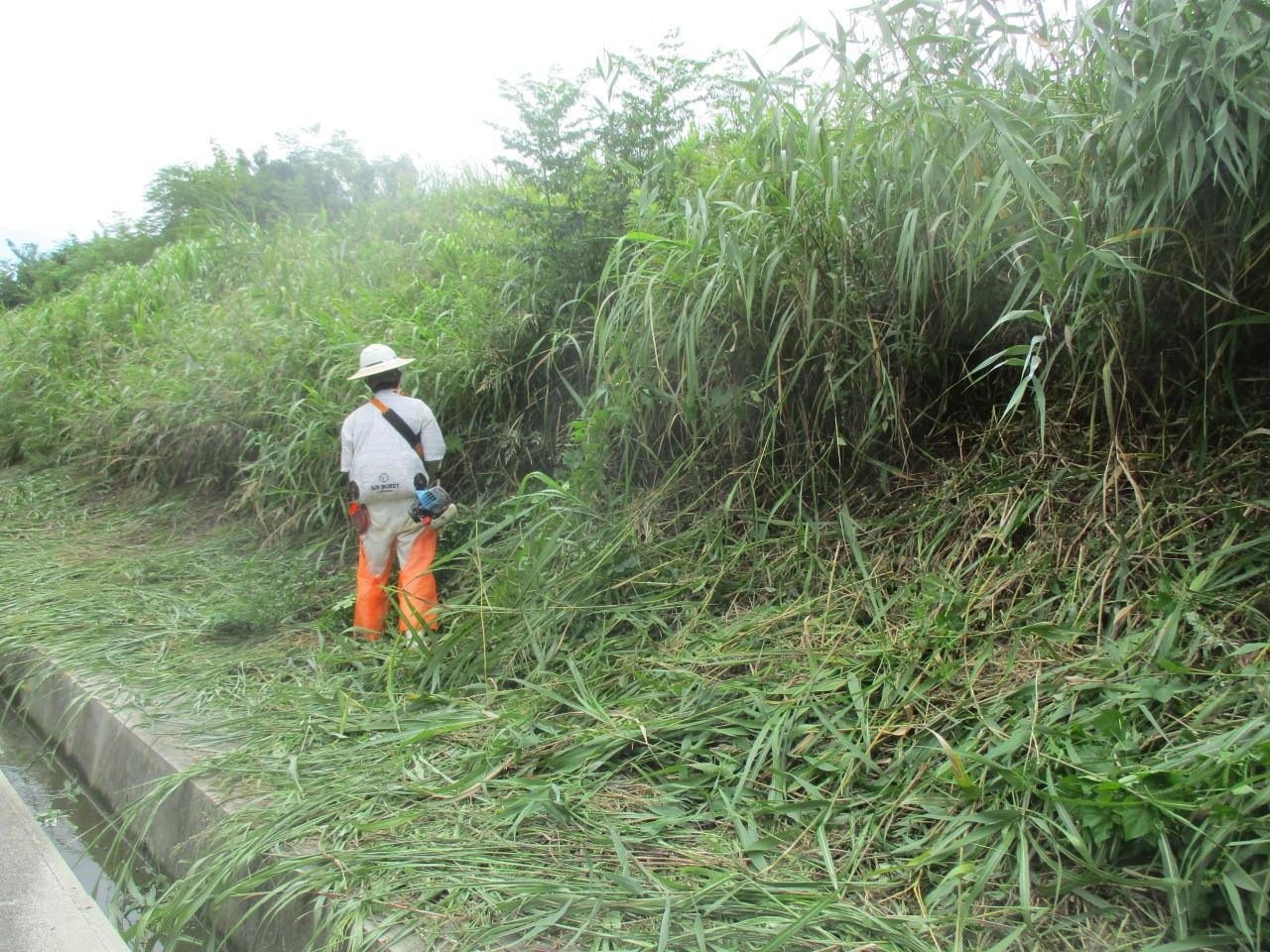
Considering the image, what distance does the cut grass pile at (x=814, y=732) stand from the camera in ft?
7.59

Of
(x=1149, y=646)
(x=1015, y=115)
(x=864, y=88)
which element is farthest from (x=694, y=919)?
(x=864, y=88)

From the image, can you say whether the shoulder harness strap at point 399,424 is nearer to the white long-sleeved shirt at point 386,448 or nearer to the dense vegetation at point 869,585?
the white long-sleeved shirt at point 386,448

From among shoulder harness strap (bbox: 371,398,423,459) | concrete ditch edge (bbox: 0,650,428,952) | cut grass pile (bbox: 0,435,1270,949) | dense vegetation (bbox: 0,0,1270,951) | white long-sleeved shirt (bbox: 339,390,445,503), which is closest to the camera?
cut grass pile (bbox: 0,435,1270,949)

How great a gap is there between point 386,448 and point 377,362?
53 centimetres

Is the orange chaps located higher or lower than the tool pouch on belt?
lower

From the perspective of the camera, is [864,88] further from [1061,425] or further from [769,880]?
[769,880]

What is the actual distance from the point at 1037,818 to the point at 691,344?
215 cm

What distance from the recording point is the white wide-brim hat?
5395 millimetres

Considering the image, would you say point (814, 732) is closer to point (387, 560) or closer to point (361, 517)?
point (387, 560)

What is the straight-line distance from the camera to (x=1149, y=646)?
281cm

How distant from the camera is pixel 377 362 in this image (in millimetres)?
5477

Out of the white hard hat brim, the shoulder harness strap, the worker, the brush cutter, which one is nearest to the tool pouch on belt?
the worker

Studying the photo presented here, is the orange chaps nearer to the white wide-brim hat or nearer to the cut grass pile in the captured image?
the cut grass pile

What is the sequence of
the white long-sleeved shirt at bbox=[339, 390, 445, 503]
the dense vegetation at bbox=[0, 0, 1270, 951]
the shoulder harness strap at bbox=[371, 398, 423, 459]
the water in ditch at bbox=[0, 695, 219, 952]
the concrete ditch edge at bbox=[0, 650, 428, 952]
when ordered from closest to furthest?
the dense vegetation at bbox=[0, 0, 1270, 951]
the concrete ditch edge at bbox=[0, 650, 428, 952]
the water in ditch at bbox=[0, 695, 219, 952]
the white long-sleeved shirt at bbox=[339, 390, 445, 503]
the shoulder harness strap at bbox=[371, 398, 423, 459]
